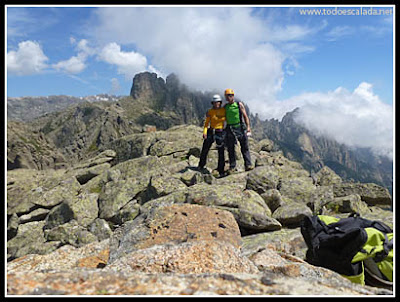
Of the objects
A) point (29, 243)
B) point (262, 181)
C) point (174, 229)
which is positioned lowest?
point (29, 243)

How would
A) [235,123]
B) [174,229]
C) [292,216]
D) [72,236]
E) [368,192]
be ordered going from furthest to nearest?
[235,123], [368,192], [72,236], [292,216], [174,229]

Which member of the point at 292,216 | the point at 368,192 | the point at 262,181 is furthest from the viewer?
the point at 368,192

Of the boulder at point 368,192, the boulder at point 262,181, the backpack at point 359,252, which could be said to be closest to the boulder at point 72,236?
the boulder at point 262,181

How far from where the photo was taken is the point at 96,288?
15.5 ft

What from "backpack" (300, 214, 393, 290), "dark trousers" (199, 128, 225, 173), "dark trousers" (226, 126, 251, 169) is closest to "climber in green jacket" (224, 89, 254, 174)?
"dark trousers" (226, 126, 251, 169)

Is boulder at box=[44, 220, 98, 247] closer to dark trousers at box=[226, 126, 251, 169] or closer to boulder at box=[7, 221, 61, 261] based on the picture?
boulder at box=[7, 221, 61, 261]

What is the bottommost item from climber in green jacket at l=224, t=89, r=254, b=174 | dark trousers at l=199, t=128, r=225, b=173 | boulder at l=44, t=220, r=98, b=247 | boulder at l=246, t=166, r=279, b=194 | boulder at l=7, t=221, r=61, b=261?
boulder at l=7, t=221, r=61, b=261

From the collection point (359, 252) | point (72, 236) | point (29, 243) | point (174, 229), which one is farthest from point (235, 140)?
point (29, 243)

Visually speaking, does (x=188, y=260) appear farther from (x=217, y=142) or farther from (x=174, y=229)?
(x=217, y=142)

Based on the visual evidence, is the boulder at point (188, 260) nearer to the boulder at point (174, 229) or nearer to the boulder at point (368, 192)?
the boulder at point (174, 229)

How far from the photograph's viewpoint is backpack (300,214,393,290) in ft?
25.5

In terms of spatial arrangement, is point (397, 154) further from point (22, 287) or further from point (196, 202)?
point (196, 202)

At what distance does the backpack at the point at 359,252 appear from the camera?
25.5 ft

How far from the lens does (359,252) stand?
7.81 metres
